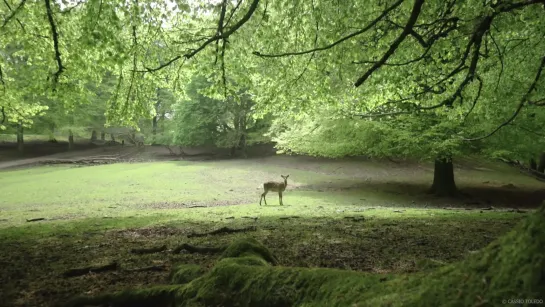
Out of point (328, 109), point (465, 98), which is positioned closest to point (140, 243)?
point (465, 98)

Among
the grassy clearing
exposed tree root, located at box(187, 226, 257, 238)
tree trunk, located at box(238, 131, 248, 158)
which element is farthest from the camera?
tree trunk, located at box(238, 131, 248, 158)

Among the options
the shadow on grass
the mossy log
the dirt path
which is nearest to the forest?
the mossy log

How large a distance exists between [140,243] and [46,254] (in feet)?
5.54

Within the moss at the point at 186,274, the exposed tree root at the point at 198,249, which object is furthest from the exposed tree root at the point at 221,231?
the moss at the point at 186,274

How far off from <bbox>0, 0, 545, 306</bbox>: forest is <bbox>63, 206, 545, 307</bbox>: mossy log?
0.01 metres

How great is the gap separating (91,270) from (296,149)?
61.4ft

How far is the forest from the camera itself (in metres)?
3.15

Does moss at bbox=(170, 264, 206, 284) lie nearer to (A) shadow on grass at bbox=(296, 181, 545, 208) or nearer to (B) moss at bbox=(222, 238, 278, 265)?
(B) moss at bbox=(222, 238, 278, 265)

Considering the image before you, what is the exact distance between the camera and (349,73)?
11586mm

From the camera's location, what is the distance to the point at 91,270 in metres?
5.59

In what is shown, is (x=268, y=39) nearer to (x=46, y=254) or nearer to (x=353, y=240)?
(x=353, y=240)

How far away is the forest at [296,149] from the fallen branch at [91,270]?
0.06 ft

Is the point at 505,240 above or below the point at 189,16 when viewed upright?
below

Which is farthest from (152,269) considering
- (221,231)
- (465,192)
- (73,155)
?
(73,155)
